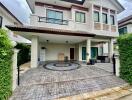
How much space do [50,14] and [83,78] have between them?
31.1 ft

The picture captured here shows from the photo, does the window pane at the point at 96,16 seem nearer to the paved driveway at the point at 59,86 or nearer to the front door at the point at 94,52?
the front door at the point at 94,52

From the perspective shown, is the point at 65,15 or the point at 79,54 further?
the point at 79,54

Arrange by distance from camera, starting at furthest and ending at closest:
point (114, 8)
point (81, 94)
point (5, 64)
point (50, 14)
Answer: point (114, 8) → point (50, 14) → point (81, 94) → point (5, 64)

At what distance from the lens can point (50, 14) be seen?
14555 millimetres

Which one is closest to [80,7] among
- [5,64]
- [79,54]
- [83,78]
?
[79,54]

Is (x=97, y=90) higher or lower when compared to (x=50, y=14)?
lower

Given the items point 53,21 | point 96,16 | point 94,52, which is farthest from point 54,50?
point 96,16

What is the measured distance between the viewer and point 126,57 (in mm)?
8742

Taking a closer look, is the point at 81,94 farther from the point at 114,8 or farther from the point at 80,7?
the point at 114,8

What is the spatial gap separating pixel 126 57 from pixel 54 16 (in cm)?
967

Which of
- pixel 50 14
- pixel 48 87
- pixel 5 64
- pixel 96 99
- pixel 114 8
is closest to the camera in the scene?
pixel 5 64

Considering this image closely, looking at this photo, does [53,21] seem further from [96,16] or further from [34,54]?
[96,16]

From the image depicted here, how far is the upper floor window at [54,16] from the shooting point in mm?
13950

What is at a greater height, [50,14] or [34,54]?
[50,14]
